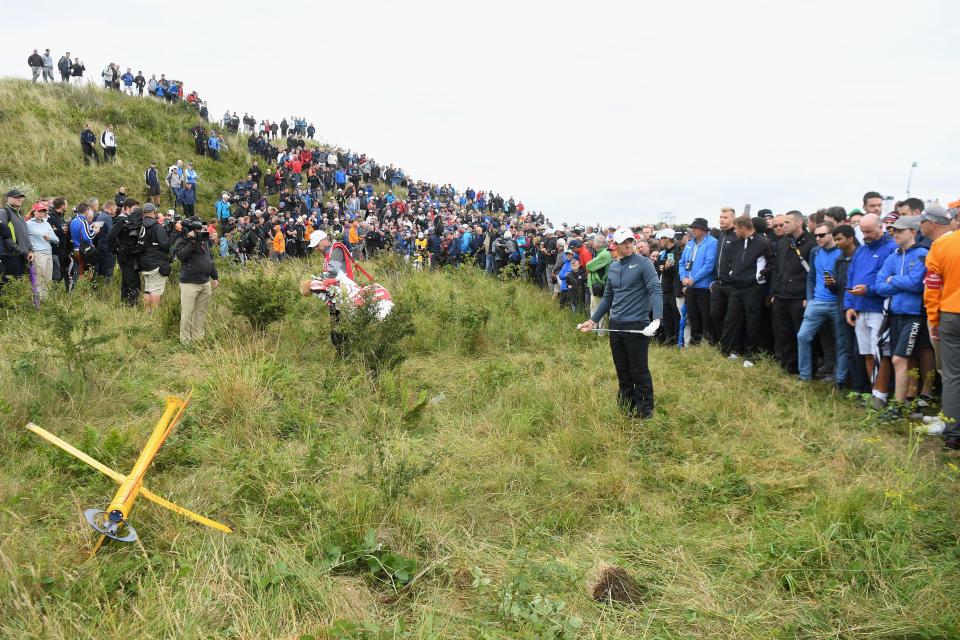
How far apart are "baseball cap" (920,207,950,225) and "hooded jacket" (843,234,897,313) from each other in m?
0.60

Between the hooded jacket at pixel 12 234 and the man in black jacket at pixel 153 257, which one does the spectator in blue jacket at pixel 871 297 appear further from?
the hooded jacket at pixel 12 234

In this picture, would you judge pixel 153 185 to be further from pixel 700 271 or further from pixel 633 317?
pixel 633 317

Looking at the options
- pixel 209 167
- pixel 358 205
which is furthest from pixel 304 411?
pixel 209 167

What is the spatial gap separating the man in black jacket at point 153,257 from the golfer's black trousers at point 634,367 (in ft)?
23.1

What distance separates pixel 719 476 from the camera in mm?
4602

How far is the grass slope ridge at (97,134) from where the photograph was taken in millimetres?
19625

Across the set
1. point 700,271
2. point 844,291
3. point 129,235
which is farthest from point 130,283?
point 844,291

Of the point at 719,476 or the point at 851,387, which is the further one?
the point at 851,387

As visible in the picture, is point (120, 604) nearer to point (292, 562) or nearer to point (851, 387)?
point (292, 562)

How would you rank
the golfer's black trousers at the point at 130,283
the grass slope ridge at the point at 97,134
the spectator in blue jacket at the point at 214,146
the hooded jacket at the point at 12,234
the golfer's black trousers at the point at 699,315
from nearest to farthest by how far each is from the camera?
the hooded jacket at the point at 12,234, the golfer's black trousers at the point at 699,315, the golfer's black trousers at the point at 130,283, the grass slope ridge at the point at 97,134, the spectator in blue jacket at the point at 214,146

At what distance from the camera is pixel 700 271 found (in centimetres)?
875

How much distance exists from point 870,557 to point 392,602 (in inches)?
104

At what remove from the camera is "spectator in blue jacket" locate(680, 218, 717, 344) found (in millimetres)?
8727

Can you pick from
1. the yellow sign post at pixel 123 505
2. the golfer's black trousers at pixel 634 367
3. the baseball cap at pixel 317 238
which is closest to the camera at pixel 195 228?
the baseball cap at pixel 317 238
